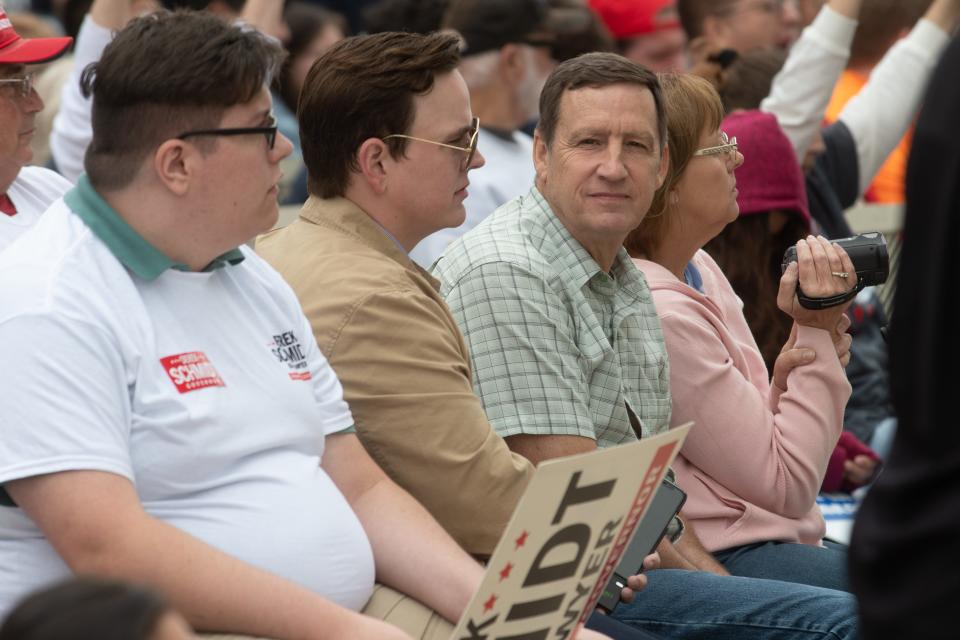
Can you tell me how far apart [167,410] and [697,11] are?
5.44m

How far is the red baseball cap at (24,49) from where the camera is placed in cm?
332

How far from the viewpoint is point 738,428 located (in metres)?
3.55

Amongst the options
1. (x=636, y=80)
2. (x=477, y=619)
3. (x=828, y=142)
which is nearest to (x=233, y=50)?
(x=477, y=619)

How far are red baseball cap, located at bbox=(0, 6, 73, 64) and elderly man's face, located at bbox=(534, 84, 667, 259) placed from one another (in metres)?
1.13

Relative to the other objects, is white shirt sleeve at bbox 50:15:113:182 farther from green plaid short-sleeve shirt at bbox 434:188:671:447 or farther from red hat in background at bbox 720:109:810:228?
red hat in background at bbox 720:109:810:228

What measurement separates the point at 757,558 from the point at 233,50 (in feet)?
5.94

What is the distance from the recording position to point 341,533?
2.53 m

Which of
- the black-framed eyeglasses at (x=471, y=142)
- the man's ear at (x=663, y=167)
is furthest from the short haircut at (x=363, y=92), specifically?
the man's ear at (x=663, y=167)

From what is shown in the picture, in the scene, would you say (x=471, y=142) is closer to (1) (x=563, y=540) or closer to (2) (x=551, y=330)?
(2) (x=551, y=330)

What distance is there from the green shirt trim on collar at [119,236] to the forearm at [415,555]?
0.58m

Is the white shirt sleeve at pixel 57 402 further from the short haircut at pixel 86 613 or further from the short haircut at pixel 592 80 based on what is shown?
the short haircut at pixel 592 80

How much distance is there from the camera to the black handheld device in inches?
119

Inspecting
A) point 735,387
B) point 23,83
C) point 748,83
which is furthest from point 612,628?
point 748,83

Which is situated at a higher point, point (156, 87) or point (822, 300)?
point (156, 87)
